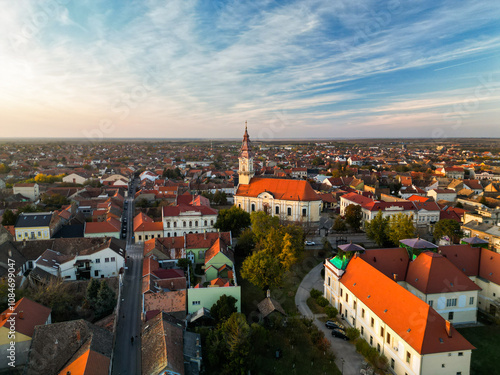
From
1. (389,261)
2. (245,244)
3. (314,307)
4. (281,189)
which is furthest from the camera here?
(281,189)

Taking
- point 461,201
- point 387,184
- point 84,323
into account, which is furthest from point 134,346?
point 387,184

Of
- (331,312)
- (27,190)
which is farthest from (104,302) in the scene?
(27,190)

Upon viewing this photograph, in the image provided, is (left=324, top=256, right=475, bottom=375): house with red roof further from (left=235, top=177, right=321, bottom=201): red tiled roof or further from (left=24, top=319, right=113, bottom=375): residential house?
(left=235, top=177, right=321, bottom=201): red tiled roof

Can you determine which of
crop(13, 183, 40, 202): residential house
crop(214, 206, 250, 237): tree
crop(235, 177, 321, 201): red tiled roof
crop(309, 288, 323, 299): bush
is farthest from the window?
crop(13, 183, 40, 202): residential house

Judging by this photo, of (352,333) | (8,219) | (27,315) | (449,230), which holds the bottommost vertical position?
(352,333)

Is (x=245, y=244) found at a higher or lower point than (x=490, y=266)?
lower

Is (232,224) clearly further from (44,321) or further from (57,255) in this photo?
(44,321)

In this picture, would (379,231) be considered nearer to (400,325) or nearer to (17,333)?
(400,325)
